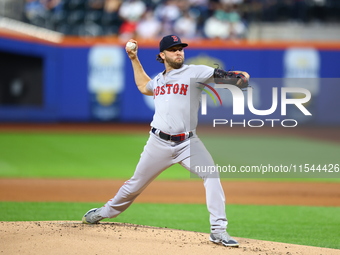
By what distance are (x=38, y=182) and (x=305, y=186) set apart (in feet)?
14.5

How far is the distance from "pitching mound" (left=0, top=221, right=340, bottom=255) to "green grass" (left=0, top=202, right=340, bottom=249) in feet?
2.56

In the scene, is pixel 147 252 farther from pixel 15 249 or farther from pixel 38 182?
pixel 38 182

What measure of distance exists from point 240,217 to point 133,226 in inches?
73.5

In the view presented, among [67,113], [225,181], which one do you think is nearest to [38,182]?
[225,181]

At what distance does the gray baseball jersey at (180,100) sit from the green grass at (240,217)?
1578 millimetres

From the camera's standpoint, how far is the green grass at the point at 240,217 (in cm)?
608

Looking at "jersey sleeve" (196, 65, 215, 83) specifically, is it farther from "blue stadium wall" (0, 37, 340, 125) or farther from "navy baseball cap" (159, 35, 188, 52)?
"blue stadium wall" (0, 37, 340, 125)

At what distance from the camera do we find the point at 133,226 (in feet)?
18.8

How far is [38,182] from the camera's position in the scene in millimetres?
9648

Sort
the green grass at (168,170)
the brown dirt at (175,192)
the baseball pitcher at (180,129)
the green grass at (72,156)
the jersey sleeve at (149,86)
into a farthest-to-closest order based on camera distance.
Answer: the green grass at (72,156)
the brown dirt at (175,192)
the green grass at (168,170)
the jersey sleeve at (149,86)
the baseball pitcher at (180,129)

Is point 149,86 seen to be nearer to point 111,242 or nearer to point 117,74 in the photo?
point 111,242

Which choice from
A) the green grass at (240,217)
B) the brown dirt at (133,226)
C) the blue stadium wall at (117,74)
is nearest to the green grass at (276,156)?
the brown dirt at (133,226)

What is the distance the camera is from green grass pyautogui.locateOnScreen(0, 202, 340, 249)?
6082mm

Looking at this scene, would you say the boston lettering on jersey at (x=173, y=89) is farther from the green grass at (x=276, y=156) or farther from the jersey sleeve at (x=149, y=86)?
the green grass at (x=276, y=156)
